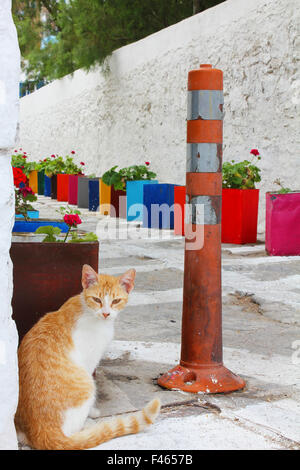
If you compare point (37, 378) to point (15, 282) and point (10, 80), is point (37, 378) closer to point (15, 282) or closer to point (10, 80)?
point (15, 282)

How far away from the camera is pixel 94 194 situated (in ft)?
35.2

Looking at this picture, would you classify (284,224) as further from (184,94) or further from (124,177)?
(184,94)

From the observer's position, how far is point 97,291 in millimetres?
2348

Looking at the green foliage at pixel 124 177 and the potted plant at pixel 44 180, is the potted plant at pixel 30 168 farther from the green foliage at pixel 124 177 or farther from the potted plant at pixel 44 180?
the green foliage at pixel 124 177

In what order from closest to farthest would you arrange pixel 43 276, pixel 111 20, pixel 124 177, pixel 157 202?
pixel 43 276 < pixel 157 202 < pixel 124 177 < pixel 111 20

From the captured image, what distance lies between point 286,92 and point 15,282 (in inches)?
203

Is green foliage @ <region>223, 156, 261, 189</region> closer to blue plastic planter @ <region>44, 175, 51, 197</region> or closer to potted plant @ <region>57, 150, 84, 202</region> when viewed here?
potted plant @ <region>57, 150, 84, 202</region>

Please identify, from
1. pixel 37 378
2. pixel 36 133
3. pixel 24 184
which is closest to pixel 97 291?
pixel 37 378

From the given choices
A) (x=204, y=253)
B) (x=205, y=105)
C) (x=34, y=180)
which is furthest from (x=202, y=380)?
(x=34, y=180)

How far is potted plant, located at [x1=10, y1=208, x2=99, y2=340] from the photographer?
8.63 feet

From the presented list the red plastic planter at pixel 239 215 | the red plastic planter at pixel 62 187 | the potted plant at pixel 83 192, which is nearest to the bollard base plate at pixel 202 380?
the red plastic planter at pixel 239 215

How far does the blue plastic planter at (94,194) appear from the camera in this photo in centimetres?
1063

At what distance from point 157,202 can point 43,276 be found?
224 inches

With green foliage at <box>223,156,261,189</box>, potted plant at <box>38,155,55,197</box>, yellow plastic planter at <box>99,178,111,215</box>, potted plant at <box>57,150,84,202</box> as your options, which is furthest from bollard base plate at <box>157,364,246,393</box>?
potted plant at <box>38,155,55,197</box>
